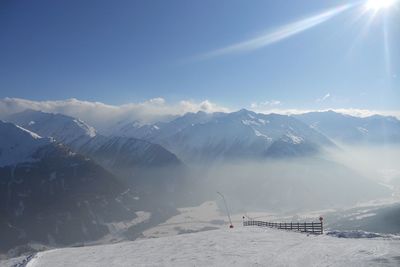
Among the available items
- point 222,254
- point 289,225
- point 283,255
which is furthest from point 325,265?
point 289,225

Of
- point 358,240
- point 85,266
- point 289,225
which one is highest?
point 289,225

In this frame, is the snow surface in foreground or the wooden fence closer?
the snow surface in foreground

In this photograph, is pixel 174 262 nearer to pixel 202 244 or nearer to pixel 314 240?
pixel 202 244

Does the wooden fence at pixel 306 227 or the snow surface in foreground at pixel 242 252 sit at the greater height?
the wooden fence at pixel 306 227

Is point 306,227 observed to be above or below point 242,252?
above

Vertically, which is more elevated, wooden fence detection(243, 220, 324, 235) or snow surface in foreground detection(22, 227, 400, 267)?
wooden fence detection(243, 220, 324, 235)

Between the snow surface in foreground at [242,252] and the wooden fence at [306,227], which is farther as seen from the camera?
the wooden fence at [306,227]

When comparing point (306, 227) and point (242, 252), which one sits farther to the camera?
point (306, 227)

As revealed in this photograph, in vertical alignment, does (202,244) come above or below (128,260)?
above
